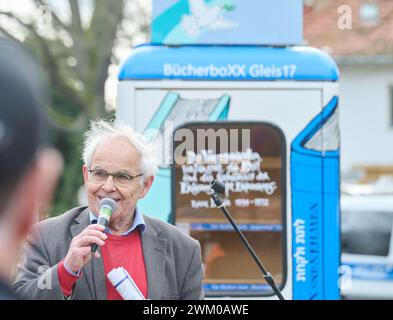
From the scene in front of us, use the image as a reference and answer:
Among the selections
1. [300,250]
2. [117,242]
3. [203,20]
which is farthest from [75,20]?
[117,242]

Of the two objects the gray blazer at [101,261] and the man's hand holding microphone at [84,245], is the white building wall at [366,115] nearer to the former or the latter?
the gray blazer at [101,261]

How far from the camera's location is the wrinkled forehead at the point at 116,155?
3248 millimetres

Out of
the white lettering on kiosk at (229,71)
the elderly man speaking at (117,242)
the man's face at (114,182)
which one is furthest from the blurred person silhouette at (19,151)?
the white lettering on kiosk at (229,71)

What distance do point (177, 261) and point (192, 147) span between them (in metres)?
1.53

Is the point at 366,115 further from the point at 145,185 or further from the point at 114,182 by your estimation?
the point at 114,182

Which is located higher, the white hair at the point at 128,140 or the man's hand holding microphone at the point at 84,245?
the white hair at the point at 128,140

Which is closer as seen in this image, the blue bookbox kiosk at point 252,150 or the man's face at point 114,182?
the man's face at point 114,182

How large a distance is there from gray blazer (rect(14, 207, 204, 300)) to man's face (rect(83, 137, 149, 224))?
3.3 inches

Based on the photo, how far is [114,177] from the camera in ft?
10.6

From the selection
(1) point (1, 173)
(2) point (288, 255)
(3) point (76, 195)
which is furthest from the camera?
(3) point (76, 195)

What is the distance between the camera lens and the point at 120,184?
323 cm

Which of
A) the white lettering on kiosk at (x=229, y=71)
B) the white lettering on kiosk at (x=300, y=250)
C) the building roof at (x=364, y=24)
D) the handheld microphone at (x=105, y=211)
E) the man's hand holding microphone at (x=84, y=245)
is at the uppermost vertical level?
the building roof at (x=364, y=24)

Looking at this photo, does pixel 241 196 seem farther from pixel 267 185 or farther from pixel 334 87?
pixel 334 87

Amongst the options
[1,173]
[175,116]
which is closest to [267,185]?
[175,116]
